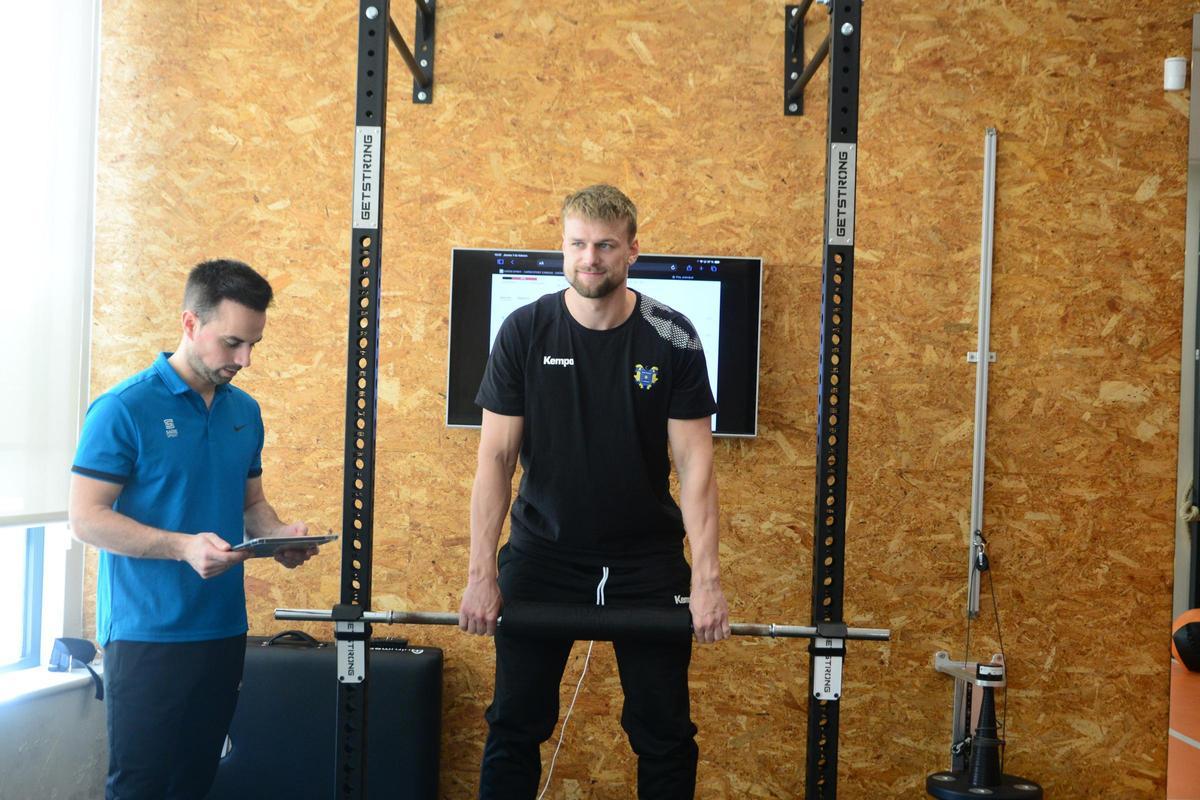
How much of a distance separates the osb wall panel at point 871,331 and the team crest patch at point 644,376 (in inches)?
46.9

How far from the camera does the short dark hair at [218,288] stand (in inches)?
87.9

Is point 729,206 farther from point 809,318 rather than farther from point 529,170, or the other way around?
point 529,170

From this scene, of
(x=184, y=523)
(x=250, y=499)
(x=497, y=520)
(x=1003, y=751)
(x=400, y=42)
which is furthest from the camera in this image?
(x=1003, y=751)

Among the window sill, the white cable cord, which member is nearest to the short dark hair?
the window sill

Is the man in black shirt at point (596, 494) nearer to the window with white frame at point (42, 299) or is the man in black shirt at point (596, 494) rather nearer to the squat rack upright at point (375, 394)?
the squat rack upright at point (375, 394)

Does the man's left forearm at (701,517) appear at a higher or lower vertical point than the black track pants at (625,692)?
higher

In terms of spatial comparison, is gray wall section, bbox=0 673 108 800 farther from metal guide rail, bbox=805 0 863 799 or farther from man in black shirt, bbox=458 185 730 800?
metal guide rail, bbox=805 0 863 799

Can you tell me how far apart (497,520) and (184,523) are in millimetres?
645

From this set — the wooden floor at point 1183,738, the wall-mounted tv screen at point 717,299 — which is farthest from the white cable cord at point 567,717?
the wooden floor at point 1183,738

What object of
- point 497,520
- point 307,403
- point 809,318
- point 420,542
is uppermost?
point 809,318

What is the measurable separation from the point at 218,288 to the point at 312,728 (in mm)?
1532

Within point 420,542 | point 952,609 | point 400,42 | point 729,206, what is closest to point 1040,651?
point 952,609

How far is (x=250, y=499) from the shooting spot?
253 cm

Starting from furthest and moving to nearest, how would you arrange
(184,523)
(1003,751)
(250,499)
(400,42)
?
(1003,751)
(400,42)
(250,499)
(184,523)
